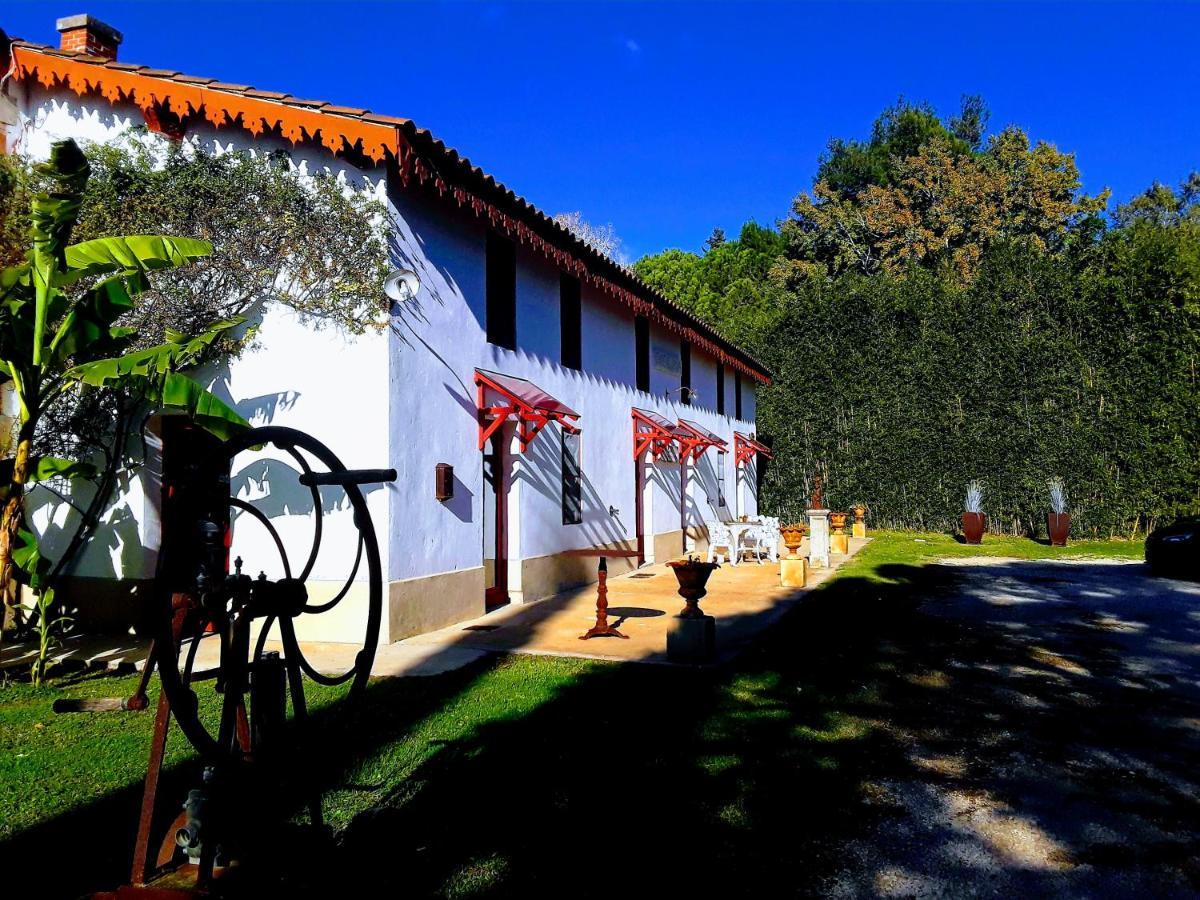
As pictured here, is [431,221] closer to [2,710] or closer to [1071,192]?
[2,710]

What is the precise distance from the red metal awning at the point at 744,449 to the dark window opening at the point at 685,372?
3813 mm

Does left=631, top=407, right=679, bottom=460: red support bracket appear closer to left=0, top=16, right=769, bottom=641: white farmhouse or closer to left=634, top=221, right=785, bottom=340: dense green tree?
left=0, top=16, right=769, bottom=641: white farmhouse

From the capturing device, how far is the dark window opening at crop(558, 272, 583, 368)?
41.8ft

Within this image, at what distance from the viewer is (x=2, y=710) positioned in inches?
243

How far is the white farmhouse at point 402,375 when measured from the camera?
8398 millimetres

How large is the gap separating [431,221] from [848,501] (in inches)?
649

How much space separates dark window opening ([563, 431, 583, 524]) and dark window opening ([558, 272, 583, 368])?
4.16 feet

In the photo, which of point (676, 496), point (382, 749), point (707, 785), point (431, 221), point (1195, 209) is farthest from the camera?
point (1195, 209)

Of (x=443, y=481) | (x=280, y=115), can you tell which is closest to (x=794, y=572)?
(x=443, y=481)

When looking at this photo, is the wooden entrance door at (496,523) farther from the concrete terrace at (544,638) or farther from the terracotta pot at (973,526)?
the terracotta pot at (973,526)

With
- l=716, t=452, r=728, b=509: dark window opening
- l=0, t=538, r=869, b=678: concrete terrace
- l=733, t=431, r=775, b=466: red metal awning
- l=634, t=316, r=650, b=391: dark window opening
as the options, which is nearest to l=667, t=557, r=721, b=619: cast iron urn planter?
l=0, t=538, r=869, b=678: concrete terrace

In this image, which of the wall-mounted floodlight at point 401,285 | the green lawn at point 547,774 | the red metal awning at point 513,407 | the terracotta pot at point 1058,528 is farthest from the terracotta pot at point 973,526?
the wall-mounted floodlight at point 401,285

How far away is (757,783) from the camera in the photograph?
4605mm

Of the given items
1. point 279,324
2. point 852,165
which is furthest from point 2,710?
point 852,165
